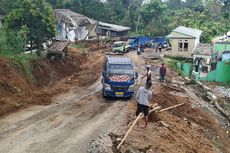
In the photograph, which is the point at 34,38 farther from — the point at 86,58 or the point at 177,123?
the point at 177,123

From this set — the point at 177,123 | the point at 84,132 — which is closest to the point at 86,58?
the point at 177,123

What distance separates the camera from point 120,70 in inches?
941

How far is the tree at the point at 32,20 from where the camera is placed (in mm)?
30234

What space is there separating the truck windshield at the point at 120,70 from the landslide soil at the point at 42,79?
424cm

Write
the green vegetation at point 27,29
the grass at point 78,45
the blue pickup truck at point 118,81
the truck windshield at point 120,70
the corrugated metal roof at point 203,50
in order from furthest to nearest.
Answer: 1. the grass at point 78,45
2. the corrugated metal roof at point 203,50
3. the green vegetation at point 27,29
4. the truck windshield at point 120,70
5. the blue pickup truck at point 118,81

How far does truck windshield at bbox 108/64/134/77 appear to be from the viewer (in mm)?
23625

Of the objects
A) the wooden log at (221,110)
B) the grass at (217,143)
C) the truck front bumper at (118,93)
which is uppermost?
the truck front bumper at (118,93)

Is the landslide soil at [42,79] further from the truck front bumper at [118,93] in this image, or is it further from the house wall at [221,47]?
the house wall at [221,47]

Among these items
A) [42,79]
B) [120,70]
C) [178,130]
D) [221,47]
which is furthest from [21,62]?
[221,47]

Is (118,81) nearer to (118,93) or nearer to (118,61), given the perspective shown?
(118,93)

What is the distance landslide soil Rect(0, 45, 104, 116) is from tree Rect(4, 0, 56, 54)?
234 centimetres

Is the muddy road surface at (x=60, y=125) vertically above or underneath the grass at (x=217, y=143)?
above

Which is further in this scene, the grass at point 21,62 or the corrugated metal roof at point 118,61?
the grass at point 21,62

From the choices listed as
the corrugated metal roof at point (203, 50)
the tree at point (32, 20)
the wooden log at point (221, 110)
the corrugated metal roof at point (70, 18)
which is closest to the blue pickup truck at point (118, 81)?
the wooden log at point (221, 110)
